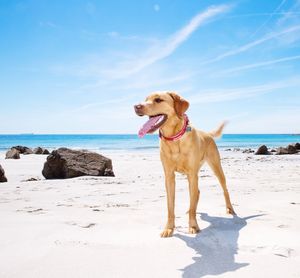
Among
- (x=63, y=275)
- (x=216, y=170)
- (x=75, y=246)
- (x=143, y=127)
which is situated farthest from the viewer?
(x=216, y=170)

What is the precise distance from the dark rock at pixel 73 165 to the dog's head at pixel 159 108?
20.1 feet

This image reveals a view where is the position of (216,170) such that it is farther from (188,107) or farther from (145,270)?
(145,270)

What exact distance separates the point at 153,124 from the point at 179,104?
388mm

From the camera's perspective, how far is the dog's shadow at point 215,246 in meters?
2.77

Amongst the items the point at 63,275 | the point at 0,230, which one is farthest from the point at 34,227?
the point at 63,275

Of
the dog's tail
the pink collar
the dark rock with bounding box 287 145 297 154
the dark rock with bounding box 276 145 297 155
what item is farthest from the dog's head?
the dark rock with bounding box 287 145 297 154

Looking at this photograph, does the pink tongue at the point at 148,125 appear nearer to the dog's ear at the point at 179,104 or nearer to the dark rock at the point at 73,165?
the dog's ear at the point at 179,104

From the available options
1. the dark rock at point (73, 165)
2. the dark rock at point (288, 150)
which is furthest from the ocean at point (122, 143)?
the dark rock at point (73, 165)

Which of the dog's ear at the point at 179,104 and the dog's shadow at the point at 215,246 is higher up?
the dog's ear at the point at 179,104

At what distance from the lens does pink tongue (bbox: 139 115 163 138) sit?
3.60m

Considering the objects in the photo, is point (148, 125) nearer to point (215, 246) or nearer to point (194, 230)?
point (194, 230)

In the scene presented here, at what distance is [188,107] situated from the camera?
3.88 m

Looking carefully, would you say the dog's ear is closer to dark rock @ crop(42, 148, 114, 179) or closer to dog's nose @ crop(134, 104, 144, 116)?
dog's nose @ crop(134, 104, 144, 116)

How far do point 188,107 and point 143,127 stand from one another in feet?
1.97
